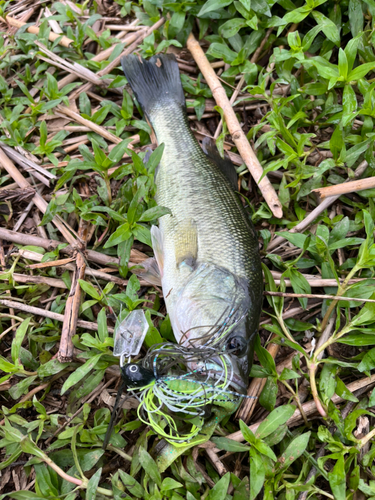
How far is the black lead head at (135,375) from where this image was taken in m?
2.44

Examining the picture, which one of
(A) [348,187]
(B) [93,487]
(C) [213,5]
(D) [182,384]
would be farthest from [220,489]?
(C) [213,5]

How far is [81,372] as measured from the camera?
280 centimetres

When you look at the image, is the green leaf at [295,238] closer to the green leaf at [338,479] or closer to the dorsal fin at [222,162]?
the dorsal fin at [222,162]

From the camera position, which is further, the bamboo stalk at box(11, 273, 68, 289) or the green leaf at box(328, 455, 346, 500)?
the bamboo stalk at box(11, 273, 68, 289)

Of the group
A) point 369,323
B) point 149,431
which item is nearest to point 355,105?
point 369,323

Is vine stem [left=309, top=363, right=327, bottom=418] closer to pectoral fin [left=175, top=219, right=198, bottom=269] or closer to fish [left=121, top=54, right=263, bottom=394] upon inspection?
fish [left=121, top=54, right=263, bottom=394]

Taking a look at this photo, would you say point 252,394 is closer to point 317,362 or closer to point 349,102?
point 317,362

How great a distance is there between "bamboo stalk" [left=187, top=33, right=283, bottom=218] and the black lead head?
5.67 feet

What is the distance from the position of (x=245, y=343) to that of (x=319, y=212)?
4.52ft

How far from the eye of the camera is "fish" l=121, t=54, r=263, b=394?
2.78m

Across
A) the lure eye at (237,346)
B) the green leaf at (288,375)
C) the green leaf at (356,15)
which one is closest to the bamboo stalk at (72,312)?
the lure eye at (237,346)

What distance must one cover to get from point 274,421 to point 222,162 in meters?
2.22

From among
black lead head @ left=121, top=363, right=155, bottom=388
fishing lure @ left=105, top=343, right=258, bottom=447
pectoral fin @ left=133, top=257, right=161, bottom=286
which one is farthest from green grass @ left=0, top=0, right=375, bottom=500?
black lead head @ left=121, top=363, right=155, bottom=388

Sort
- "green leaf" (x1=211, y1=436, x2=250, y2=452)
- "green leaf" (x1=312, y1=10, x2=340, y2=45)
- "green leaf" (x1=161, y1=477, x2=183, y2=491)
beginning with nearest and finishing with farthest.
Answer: "green leaf" (x1=161, y1=477, x2=183, y2=491) → "green leaf" (x1=211, y1=436, x2=250, y2=452) → "green leaf" (x1=312, y1=10, x2=340, y2=45)
